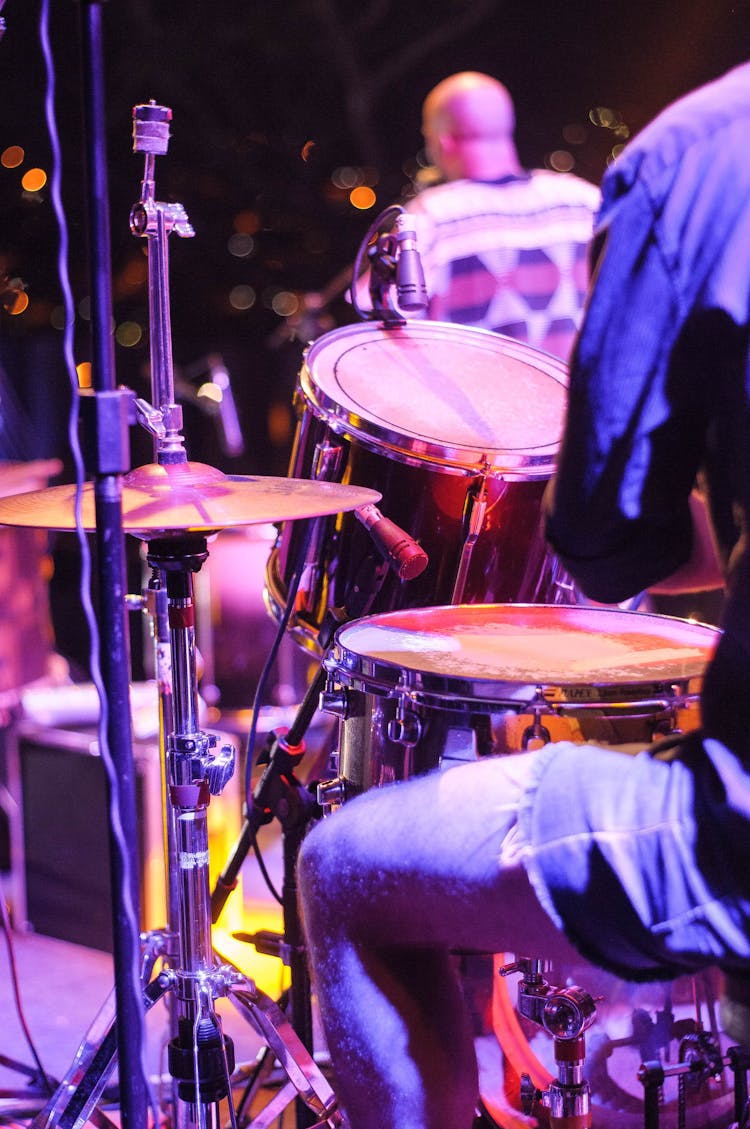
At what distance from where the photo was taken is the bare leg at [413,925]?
1097mm

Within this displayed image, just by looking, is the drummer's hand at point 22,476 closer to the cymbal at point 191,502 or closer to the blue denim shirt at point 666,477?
the cymbal at point 191,502

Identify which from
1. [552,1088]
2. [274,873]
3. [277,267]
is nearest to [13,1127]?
[552,1088]

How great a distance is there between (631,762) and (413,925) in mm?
274

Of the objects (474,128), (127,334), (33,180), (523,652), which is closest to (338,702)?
(523,652)

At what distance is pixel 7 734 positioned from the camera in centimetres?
314

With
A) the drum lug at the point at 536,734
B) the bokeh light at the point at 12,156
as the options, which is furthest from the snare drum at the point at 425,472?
the bokeh light at the point at 12,156

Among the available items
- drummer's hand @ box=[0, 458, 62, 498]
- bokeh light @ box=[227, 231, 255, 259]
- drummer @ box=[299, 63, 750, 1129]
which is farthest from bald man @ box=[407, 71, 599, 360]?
bokeh light @ box=[227, 231, 255, 259]

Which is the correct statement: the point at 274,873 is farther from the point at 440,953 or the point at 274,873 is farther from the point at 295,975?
the point at 440,953

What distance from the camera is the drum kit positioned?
137cm

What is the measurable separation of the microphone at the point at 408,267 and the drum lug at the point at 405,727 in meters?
0.91

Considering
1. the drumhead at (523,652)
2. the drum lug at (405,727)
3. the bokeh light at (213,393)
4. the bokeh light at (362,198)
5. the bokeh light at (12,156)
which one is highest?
the bokeh light at (12,156)

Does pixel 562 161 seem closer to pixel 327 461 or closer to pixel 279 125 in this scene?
pixel 279 125

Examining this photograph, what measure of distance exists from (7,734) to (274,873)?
78 centimetres

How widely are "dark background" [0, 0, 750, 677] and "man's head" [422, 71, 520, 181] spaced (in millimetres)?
1055
